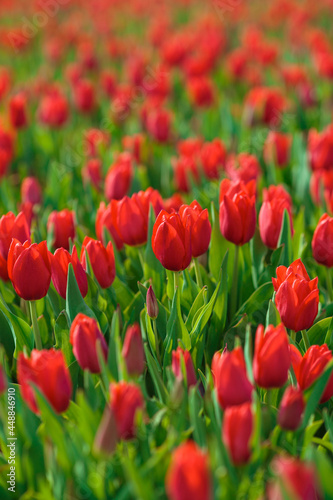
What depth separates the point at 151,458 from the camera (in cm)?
103

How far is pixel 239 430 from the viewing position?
0.95 m

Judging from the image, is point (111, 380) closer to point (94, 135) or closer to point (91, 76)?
point (94, 135)

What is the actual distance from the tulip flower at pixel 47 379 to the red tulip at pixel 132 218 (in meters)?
0.64

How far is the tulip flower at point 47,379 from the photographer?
41.5 inches

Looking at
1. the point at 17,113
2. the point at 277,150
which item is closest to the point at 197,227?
the point at 277,150

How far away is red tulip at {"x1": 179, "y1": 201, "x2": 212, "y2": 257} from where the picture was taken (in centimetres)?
150

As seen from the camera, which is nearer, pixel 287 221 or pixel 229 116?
pixel 287 221

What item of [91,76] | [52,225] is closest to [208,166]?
[52,225]

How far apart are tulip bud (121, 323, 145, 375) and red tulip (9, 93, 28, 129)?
7.76 feet

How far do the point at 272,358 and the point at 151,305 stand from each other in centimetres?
40

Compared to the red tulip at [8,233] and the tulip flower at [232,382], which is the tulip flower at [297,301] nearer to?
the tulip flower at [232,382]

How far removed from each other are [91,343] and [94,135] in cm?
189

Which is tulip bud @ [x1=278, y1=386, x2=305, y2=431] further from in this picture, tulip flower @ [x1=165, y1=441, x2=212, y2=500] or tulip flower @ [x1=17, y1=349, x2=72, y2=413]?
tulip flower @ [x1=17, y1=349, x2=72, y2=413]

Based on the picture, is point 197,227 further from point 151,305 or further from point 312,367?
point 312,367
